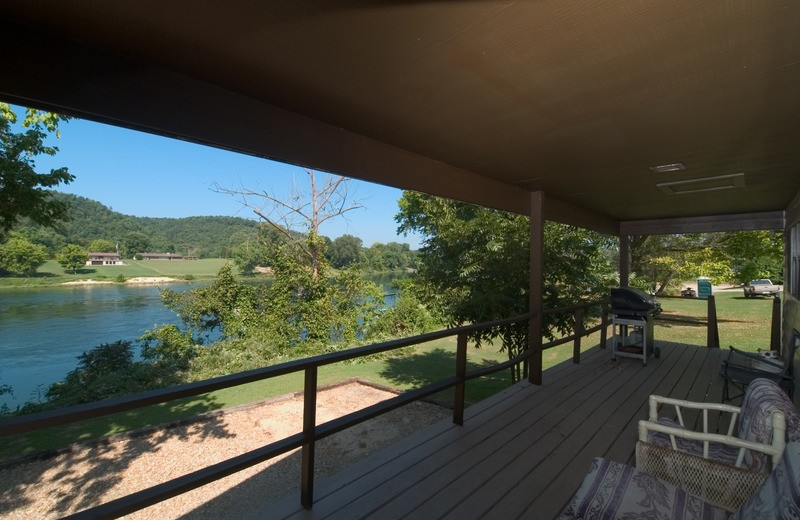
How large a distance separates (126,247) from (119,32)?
19.8m

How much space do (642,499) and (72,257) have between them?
18629mm

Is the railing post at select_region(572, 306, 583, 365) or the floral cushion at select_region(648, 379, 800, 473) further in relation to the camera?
the railing post at select_region(572, 306, 583, 365)

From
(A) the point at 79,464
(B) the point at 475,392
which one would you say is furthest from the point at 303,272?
(A) the point at 79,464

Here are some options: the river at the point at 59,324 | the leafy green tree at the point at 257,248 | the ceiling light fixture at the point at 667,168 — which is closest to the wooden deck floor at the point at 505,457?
the ceiling light fixture at the point at 667,168

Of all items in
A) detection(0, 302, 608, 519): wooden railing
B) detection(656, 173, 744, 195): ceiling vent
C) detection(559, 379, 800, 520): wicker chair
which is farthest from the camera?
detection(656, 173, 744, 195): ceiling vent

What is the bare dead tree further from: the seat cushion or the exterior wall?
the seat cushion

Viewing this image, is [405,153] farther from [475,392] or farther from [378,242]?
[378,242]

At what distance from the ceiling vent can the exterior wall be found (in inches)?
40.6

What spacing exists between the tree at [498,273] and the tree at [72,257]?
14.3m

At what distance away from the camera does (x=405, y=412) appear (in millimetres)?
5891

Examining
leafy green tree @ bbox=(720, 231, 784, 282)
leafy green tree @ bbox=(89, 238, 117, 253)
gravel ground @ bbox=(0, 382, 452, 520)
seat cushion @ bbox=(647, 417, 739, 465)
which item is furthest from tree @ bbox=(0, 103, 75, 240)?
leafy green tree @ bbox=(720, 231, 784, 282)

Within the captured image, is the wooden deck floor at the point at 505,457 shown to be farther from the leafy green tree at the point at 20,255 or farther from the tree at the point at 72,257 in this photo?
the tree at the point at 72,257

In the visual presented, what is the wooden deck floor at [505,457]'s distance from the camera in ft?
6.61

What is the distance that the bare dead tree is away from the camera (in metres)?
11.7
